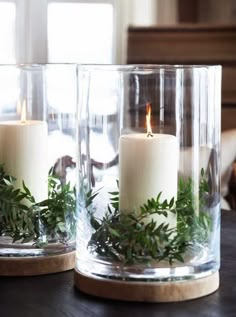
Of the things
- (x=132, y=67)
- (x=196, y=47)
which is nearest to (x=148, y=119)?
(x=132, y=67)

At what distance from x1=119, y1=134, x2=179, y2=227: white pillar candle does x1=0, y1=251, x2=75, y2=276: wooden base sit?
135 mm

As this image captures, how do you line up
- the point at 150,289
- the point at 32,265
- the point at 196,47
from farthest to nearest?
the point at 196,47, the point at 32,265, the point at 150,289

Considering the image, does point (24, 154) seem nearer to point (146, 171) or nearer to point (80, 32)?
point (146, 171)

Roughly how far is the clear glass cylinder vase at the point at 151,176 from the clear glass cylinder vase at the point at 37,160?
0.09 metres

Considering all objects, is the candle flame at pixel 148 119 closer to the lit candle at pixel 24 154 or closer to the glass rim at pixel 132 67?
the glass rim at pixel 132 67

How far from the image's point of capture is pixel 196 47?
3.02 meters

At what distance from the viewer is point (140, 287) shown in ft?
2.65

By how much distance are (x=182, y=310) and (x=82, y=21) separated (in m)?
2.39

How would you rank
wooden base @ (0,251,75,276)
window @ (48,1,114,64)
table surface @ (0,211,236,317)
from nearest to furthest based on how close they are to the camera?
table surface @ (0,211,236,317) → wooden base @ (0,251,75,276) → window @ (48,1,114,64)

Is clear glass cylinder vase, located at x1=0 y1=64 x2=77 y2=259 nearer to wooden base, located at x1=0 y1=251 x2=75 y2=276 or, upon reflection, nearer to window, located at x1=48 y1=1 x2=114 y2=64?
wooden base, located at x1=0 y1=251 x2=75 y2=276

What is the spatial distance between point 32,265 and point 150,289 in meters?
0.17

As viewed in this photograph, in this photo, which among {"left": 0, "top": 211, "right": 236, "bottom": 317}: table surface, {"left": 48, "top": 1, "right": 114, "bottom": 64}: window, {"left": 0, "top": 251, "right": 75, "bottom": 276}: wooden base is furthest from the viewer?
{"left": 48, "top": 1, "right": 114, "bottom": 64}: window

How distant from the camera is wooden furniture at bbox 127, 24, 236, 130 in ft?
9.82

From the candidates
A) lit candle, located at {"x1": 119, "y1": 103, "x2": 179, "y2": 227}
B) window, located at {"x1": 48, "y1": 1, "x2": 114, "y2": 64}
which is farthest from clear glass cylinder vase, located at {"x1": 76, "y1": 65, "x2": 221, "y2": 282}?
window, located at {"x1": 48, "y1": 1, "x2": 114, "y2": 64}
